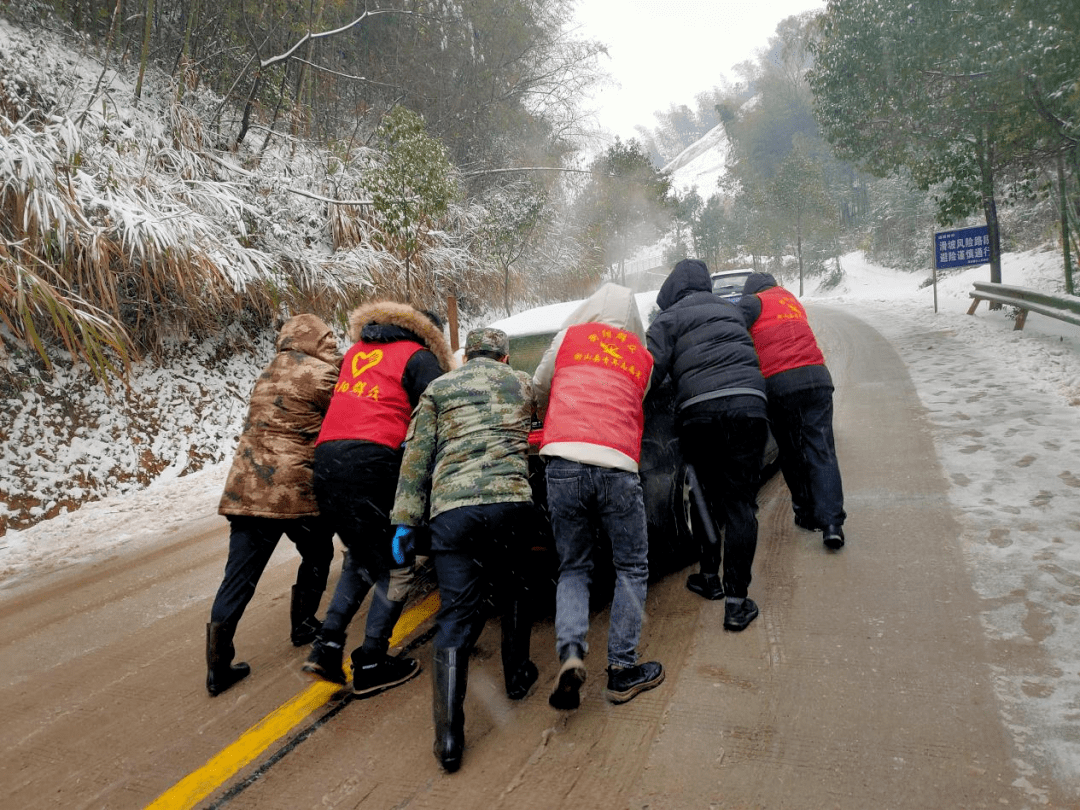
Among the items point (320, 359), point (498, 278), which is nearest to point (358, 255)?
point (498, 278)

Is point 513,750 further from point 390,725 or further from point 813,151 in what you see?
point 813,151

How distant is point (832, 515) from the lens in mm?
3877

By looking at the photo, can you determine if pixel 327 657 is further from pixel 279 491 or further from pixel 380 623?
pixel 279 491

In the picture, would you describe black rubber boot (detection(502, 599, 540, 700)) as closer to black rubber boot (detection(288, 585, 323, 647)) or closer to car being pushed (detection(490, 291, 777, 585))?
car being pushed (detection(490, 291, 777, 585))

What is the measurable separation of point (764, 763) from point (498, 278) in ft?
46.8

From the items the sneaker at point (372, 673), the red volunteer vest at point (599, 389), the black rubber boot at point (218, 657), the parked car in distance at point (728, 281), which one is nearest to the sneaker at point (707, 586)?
the red volunteer vest at point (599, 389)

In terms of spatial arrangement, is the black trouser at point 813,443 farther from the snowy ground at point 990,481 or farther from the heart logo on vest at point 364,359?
the heart logo on vest at point 364,359

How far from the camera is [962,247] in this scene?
1436 cm

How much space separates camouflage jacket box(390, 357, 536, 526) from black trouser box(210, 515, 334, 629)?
2.62 ft

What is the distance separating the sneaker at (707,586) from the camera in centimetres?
348

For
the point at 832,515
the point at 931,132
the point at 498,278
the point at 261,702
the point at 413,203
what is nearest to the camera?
the point at 261,702

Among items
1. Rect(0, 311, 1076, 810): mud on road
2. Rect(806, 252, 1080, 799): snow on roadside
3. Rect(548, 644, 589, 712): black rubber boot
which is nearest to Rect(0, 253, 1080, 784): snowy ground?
Rect(806, 252, 1080, 799): snow on roadside

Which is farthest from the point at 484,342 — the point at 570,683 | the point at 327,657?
the point at 327,657

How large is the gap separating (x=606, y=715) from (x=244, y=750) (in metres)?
1.42
